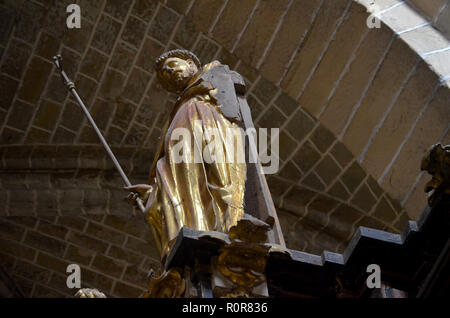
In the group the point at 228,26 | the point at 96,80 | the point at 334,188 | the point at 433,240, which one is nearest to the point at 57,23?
the point at 96,80

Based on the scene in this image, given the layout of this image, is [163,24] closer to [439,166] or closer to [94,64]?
[94,64]

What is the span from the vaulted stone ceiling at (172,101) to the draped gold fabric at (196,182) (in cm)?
295

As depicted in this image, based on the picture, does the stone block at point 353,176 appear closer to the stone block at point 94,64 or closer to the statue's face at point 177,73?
the stone block at point 94,64

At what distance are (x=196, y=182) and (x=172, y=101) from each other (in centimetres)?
482

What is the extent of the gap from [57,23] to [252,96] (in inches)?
76.2

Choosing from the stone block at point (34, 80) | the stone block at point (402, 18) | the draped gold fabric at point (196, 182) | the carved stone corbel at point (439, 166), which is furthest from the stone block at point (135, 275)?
the carved stone corbel at point (439, 166)

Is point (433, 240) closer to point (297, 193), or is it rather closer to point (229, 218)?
point (229, 218)

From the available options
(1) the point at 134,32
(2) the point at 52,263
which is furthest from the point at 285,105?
(2) the point at 52,263

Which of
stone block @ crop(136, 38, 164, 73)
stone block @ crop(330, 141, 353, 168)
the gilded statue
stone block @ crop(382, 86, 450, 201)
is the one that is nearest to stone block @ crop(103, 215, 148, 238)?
stone block @ crop(136, 38, 164, 73)

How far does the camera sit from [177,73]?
4770mm

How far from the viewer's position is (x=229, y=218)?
333cm

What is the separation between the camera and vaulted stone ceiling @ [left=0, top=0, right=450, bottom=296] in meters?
6.77

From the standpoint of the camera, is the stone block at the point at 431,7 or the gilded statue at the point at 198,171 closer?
the gilded statue at the point at 198,171

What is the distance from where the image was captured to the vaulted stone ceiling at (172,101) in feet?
22.2
